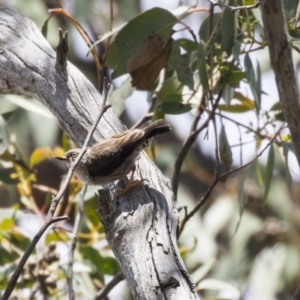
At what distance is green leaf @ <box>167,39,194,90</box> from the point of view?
2597mm

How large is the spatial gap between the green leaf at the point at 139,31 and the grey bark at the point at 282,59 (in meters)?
1.05

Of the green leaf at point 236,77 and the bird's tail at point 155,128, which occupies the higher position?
the green leaf at point 236,77

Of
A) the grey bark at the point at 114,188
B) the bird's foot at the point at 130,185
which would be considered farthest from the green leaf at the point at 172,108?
the bird's foot at the point at 130,185

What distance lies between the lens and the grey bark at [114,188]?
1741 mm

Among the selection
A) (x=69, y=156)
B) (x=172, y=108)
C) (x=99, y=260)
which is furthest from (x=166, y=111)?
(x=99, y=260)

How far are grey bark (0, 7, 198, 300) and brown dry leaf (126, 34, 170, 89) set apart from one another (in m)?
0.40

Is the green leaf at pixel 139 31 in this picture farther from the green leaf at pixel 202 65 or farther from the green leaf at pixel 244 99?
the green leaf at pixel 244 99

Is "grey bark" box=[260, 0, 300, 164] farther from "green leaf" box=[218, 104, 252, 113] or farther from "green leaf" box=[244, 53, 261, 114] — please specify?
"green leaf" box=[218, 104, 252, 113]

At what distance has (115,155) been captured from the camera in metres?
2.44

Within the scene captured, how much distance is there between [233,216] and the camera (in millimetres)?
Result: 5246

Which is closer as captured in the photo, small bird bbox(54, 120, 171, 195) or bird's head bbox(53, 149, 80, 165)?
small bird bbox(54, 120, 171, 195)

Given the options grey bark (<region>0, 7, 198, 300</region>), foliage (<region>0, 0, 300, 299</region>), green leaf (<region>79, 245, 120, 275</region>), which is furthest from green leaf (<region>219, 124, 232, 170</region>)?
green leaf (<region>79, 245, 120, 275</region>)

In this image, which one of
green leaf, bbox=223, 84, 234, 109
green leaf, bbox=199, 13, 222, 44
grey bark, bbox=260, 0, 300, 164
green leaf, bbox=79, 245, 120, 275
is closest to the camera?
grey bark, bbox=260, 0, 300, 164

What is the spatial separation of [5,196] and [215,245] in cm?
157
